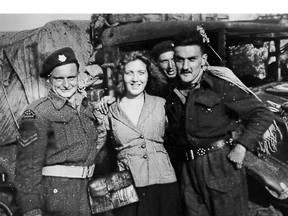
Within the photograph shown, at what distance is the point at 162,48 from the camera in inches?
88.2

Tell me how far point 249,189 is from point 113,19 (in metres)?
1.39

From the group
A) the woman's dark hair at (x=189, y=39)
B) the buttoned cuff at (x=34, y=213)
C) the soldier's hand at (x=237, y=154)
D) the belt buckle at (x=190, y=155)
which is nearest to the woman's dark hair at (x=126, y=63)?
the woman's dark hair at (x=189, y=39)

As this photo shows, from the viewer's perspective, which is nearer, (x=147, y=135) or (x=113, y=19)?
(x=147, y=135)

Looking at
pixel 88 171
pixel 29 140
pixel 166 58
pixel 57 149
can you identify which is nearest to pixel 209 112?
pixel 166 58

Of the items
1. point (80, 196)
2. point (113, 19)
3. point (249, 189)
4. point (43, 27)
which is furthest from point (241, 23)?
point (80, 196)

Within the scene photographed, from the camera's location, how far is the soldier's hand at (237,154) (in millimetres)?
2121

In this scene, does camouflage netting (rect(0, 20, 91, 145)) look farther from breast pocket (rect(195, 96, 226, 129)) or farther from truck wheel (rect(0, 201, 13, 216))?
breast pocket (rect(195, 96, 226, 129))

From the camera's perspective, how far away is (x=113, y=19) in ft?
→ 7.68

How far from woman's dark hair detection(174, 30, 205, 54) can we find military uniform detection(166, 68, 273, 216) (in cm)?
22

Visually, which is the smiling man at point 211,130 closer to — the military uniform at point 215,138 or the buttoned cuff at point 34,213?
the military uniform at point 215,138

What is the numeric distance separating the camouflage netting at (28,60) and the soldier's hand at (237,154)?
3.44 ft

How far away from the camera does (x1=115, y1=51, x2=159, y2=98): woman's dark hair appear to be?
2180 millimetres

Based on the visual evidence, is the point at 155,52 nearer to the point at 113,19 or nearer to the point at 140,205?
the point at 113,19

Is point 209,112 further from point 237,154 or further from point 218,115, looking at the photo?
point 237,154
